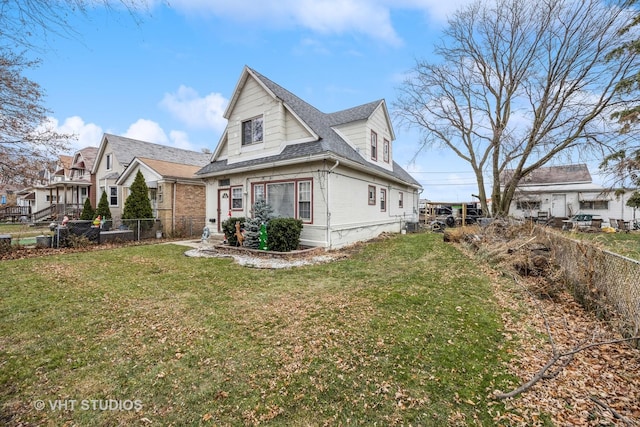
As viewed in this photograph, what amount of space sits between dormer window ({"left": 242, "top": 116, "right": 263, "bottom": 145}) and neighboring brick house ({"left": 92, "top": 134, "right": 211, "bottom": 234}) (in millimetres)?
4679

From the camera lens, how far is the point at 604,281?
434cm

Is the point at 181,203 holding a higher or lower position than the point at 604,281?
higher

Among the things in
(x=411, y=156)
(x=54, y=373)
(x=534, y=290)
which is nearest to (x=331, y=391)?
(x=54, y=373)

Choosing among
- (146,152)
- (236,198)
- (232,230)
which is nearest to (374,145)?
(236,198)

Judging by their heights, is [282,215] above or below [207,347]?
above

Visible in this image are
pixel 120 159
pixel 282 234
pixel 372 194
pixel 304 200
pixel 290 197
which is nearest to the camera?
pixel 282 234

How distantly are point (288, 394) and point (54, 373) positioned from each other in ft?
8.35

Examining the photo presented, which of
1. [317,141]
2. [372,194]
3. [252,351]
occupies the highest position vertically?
[317,141]

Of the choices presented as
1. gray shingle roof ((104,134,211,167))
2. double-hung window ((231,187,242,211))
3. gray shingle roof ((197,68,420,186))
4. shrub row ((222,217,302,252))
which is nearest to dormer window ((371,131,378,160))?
gray shingle roof ((197,68,420,186))

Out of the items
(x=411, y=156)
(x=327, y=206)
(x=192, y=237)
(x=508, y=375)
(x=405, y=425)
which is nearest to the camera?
(x=405, y=425)

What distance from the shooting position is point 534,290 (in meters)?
5.82

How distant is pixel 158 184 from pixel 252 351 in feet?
49.5

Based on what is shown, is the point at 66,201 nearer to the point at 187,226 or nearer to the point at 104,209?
the point at 104,209

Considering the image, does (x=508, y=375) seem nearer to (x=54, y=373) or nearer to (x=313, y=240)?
(x=54, y=373)
